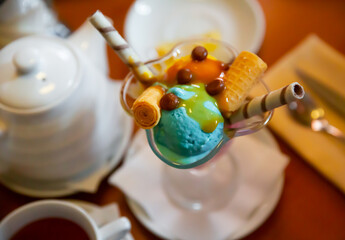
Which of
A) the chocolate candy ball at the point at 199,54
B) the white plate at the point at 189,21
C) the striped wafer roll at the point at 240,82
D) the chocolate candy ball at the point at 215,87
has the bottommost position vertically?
the white plate at the point at 189,21

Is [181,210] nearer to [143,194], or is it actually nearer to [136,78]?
[143,194]

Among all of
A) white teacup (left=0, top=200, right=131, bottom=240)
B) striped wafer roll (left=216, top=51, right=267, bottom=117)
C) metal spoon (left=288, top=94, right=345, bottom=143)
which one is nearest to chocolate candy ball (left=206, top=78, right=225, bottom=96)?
striped wafer roll (left=216, top=51, right=267, bottom=117)

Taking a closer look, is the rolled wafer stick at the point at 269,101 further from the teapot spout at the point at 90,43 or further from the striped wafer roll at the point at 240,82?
the teapot spout at the point at 90,43

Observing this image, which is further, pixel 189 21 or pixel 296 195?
pixel 189 21

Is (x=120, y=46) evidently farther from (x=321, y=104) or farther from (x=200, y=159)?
(x=321, y=104)

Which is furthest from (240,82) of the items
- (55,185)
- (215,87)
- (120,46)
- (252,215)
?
(55,185)

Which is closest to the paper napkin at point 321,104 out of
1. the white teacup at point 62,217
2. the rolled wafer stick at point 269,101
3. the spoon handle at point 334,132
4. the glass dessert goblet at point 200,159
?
the spoon handle at point 334,132

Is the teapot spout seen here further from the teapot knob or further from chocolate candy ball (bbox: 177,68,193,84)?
chocolate candy ball (bbox: 177,68,193,84)
